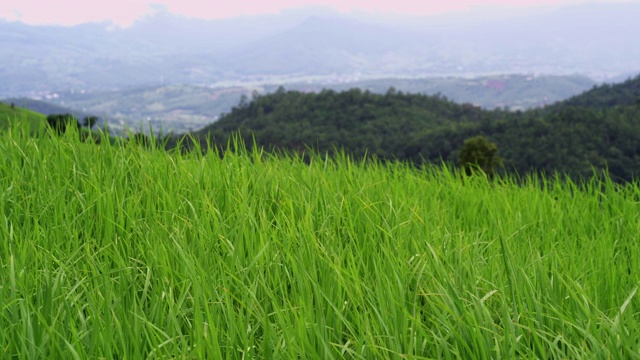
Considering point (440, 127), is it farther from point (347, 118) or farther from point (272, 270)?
point (272, 270)

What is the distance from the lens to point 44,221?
291 centimetres

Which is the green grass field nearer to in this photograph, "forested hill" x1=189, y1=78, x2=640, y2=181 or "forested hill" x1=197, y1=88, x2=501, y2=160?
"forested hill" x1=189, y1=78, x2=640, y2=181

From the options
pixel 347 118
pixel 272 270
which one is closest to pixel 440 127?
pixel 347 118

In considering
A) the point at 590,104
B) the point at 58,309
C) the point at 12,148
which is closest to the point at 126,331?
the point at 58,309

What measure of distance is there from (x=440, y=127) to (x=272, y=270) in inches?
3714

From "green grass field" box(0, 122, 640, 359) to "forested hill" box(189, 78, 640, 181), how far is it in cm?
4471

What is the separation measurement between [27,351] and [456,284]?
1459mm

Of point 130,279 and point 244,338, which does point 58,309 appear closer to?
point 130,279

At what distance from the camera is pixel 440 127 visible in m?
94.4

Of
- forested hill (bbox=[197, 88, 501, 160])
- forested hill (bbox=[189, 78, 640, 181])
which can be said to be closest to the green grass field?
forested hill (bbox=[189, 78, 640, 181])

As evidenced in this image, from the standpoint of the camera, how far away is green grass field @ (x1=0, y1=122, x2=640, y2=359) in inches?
71.4

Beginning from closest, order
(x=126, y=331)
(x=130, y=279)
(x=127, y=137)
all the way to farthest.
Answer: (x=126, y=331) < (x=130, y=279) < (x=127, y=137)

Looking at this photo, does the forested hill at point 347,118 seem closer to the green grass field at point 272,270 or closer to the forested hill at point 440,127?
the forested hill at point 440,127

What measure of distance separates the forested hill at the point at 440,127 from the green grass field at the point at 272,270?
44714 mm
